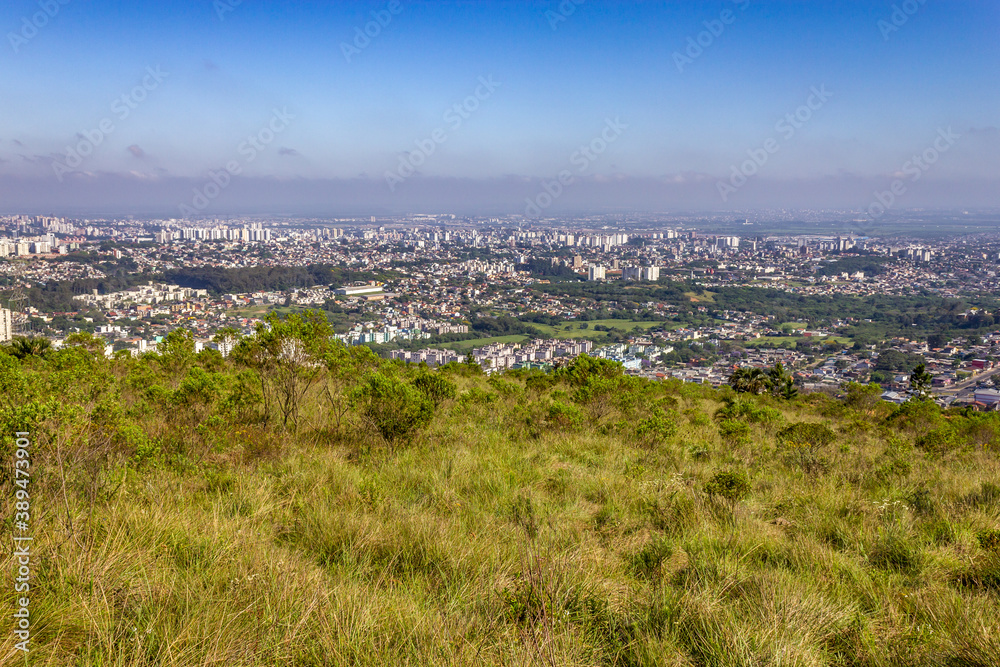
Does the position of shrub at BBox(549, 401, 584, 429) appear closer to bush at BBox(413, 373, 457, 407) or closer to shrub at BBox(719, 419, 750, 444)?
bush at BBox(413, 373, 457, 407)

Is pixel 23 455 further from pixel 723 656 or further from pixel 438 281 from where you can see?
pixel 438 281

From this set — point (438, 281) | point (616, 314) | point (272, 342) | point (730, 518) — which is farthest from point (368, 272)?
point (730, 518)

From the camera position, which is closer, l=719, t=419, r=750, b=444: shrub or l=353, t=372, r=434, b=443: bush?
l=353, t=372, r=434, b=443: bush

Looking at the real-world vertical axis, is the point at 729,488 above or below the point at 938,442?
above

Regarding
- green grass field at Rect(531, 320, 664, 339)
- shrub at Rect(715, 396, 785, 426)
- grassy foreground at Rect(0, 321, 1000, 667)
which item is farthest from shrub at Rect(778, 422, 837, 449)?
green grass field at Rect(531, 320, 664, 339)

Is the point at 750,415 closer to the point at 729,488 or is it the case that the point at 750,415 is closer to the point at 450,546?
the point at 729,488

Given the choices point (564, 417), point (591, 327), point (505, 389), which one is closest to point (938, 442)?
point (564, 417)

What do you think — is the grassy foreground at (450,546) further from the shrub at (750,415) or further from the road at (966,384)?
the road at (966,384)

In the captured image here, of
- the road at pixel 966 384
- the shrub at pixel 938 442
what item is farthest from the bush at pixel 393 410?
the road at pixel 966 384
